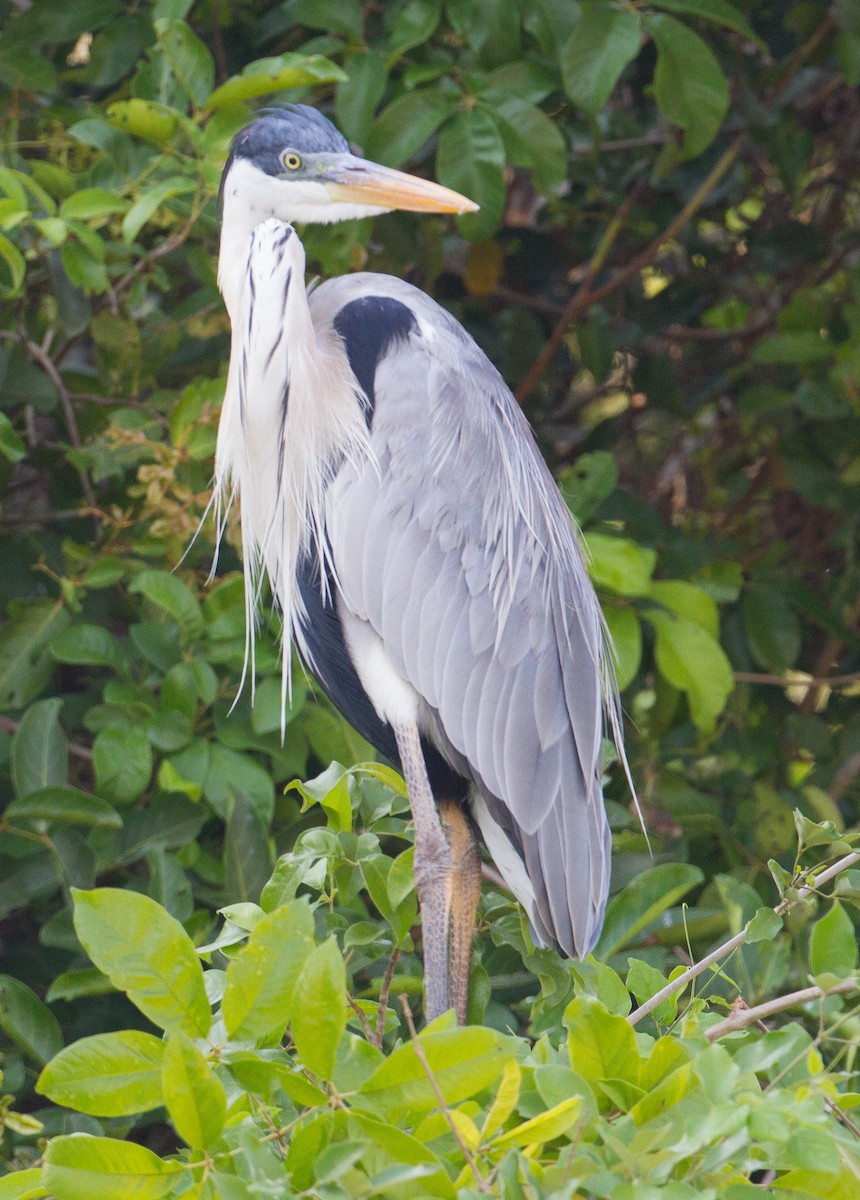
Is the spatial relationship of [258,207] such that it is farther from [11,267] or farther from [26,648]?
[26,648]

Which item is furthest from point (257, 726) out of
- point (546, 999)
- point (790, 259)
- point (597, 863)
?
point (790, 259)

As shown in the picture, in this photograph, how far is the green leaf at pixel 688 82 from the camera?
2.58m

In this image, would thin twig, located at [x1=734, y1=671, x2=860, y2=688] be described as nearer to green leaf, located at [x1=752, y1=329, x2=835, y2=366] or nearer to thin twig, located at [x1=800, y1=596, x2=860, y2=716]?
thin twig, located at [x1=800, y1=596, x2=860, y2=716]

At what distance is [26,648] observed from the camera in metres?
2.48

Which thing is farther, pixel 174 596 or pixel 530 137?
pixel 530 137

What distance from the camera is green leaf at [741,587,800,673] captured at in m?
3.14

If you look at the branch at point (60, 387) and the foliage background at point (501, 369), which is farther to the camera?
the branch at point (60, 387)

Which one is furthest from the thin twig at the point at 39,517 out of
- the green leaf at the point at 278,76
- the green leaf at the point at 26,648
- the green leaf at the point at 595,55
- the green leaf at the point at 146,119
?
the green leaf at the point at 595,55

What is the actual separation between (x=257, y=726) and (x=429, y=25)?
131cm

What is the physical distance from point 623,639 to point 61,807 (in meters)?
1.07

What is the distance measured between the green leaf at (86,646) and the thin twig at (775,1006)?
1.37 metres

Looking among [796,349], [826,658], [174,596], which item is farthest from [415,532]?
[826,658]

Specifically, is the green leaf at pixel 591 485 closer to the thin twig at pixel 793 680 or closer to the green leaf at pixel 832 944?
the thin twig at pixel 793 680

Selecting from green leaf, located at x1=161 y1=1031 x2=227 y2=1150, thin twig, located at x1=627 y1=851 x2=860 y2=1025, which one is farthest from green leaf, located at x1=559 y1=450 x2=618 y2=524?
green leaf, located at x1=161 y1=1031 x2=227 y2=1150
